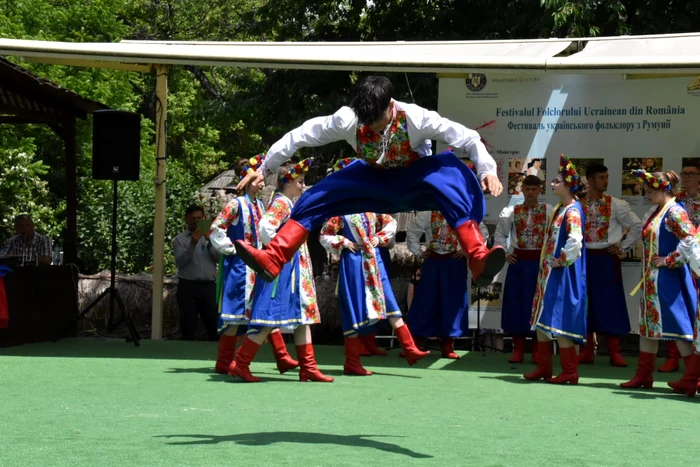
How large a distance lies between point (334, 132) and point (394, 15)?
34.0 feet

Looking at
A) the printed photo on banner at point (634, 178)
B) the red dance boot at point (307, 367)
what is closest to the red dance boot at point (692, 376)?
the red dance boot at point (307, 367)

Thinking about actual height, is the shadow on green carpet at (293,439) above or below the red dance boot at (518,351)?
below

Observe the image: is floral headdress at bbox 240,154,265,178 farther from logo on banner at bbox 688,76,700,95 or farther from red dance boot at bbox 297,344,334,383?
logo on banner at bbox 688,76,700,95

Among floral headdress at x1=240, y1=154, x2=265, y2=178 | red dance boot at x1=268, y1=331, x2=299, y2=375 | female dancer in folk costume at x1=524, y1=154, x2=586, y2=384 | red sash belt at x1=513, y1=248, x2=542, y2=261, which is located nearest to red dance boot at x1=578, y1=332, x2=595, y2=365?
red sash belt at x1=513, y1=248, x2=542, y2=261

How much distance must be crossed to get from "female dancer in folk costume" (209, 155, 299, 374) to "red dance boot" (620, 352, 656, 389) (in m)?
2.58

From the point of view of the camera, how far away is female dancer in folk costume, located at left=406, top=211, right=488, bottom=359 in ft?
34.8

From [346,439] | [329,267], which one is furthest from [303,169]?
[329,267]

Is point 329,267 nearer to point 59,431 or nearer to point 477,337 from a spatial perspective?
point 477,337

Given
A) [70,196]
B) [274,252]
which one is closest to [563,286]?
[274,252]

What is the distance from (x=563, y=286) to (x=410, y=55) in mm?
2616

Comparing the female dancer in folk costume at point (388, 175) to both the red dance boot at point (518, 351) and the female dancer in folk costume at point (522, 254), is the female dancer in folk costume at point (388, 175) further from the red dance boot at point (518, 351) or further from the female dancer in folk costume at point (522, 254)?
the red dance boot at point (518, 351)

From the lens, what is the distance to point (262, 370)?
9.38 meters

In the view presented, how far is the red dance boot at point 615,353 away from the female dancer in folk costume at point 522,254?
709mm

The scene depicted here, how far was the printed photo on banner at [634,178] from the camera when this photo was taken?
35.6ft
